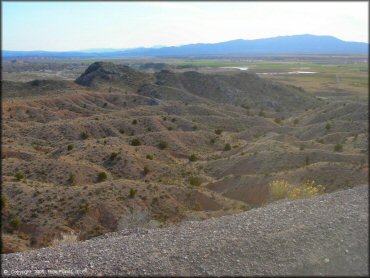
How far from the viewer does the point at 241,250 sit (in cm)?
1045

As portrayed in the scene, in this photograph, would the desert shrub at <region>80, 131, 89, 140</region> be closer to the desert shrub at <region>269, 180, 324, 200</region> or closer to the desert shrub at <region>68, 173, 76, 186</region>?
the desert shrub at <region>68, 173, 76, 186</region>

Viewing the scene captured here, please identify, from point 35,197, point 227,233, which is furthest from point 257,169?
point 227,233

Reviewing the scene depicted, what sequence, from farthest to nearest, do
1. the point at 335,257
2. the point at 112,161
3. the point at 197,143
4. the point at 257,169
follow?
the point at 197,143, the point at 112,161, the point at 257,169, the point at 335,257

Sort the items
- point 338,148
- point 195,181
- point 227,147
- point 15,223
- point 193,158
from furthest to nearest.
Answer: point 227,147 → point 193,158 → point 338,148 → point 195,181 → point 15,223

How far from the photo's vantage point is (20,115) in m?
59.9

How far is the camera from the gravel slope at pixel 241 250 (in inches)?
369

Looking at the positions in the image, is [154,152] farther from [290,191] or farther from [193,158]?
[290,191]

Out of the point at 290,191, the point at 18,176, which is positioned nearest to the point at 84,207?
the point at 18,176

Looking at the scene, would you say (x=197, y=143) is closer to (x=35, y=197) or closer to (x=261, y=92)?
(x=35, y=197)

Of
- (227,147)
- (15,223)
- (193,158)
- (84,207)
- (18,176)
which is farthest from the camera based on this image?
(227,147)

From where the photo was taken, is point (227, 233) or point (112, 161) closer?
point (227, 233)

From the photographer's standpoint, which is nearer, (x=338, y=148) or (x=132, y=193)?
(x=132, y=193)

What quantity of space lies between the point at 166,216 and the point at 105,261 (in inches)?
514

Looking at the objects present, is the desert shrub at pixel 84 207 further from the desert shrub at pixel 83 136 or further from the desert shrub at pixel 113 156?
the desert shrub at pixel 83 136
